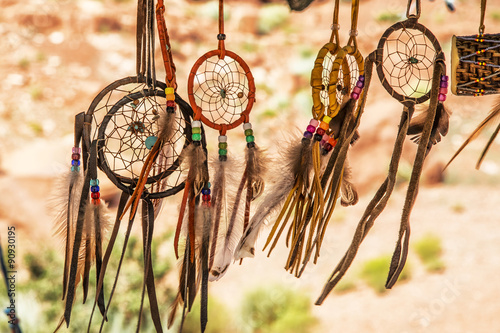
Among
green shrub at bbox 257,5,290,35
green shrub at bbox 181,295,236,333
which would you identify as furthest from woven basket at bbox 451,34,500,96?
green shrub at bbox 257,5,290,35

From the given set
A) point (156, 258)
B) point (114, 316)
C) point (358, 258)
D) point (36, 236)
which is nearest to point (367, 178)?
point (358, 258)

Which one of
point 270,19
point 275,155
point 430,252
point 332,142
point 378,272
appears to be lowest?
point 378,272

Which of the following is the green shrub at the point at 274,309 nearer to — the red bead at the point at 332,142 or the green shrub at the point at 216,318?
the green shrub at the point at 216,318

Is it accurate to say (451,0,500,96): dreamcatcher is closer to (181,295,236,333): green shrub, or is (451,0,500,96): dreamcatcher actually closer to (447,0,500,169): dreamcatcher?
(447,0,500,169): dreamcatcher

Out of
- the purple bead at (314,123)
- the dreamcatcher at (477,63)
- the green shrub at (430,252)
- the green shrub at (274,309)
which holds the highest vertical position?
the dreamcatcher at (477,63)

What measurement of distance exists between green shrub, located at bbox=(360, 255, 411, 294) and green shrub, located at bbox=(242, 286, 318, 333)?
1.62ft

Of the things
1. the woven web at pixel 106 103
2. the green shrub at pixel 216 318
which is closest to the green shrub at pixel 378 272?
the green shrub at pixel 216 318

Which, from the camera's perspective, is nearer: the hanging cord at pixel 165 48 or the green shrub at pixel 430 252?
the hanging cord at pixel 165 48

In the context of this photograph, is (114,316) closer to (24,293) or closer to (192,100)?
(24,293)

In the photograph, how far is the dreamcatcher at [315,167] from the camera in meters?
0.82

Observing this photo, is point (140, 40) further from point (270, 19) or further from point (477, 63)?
point (270, 19)

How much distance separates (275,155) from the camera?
76.4 inches

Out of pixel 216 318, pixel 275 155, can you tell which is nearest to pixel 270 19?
pixel 216 318

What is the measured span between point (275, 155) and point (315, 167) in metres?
1.14
